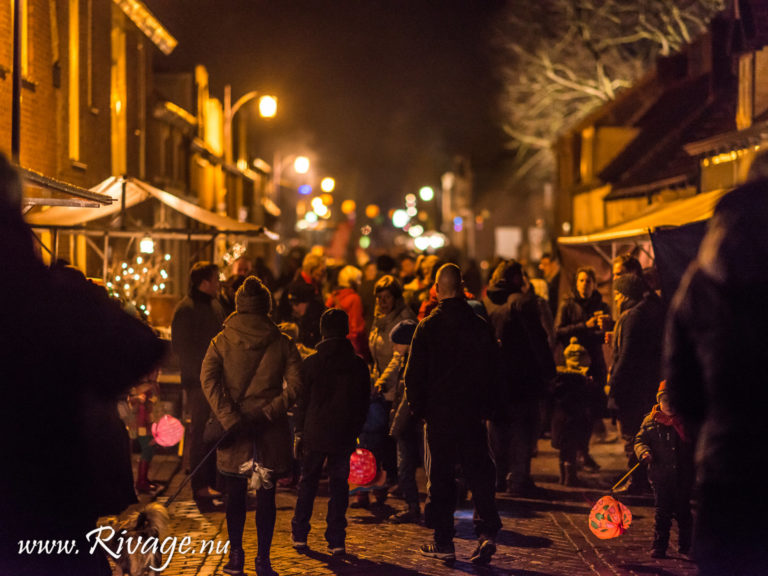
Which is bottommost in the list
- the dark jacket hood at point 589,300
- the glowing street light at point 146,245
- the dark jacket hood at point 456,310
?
the dark jacket hood at point 456,310

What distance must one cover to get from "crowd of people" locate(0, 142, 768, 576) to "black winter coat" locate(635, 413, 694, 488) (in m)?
0.01

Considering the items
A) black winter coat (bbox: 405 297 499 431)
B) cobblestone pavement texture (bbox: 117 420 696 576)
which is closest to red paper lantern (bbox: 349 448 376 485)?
cobblestone pavement texture (bbox: 117 420 696 576)

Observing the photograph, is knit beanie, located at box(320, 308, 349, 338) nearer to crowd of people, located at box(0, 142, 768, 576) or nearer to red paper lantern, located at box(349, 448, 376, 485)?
crowd of people, located at box(0, 142, 768, 576)

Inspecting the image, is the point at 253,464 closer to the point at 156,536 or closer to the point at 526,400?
the point at 156,536

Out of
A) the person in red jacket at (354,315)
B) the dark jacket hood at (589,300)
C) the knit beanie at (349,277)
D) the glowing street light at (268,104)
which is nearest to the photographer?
the person in red jacket at (354,315)

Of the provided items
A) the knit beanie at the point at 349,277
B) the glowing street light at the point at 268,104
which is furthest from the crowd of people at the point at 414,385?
the glowing street light at the point at 268,104

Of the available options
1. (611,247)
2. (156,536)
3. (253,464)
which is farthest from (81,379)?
(611,247)

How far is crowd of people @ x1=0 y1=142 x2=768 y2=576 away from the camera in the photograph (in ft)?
9.93

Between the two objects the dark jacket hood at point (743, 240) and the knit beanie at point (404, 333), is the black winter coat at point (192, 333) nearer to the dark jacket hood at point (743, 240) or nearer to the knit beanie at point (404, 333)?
the knit beanie at point (404, 333)

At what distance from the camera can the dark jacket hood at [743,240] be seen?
119 inches

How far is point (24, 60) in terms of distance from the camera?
1345cm

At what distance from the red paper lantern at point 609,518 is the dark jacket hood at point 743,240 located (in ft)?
15.0

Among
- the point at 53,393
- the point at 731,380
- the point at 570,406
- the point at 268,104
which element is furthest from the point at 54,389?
the point at 268,104

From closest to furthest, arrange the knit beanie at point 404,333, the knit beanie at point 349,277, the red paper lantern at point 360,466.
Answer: the knit beanie at point 404,333 < the red paper lantern at point 360,466 < the knit beanie at point 349,277
